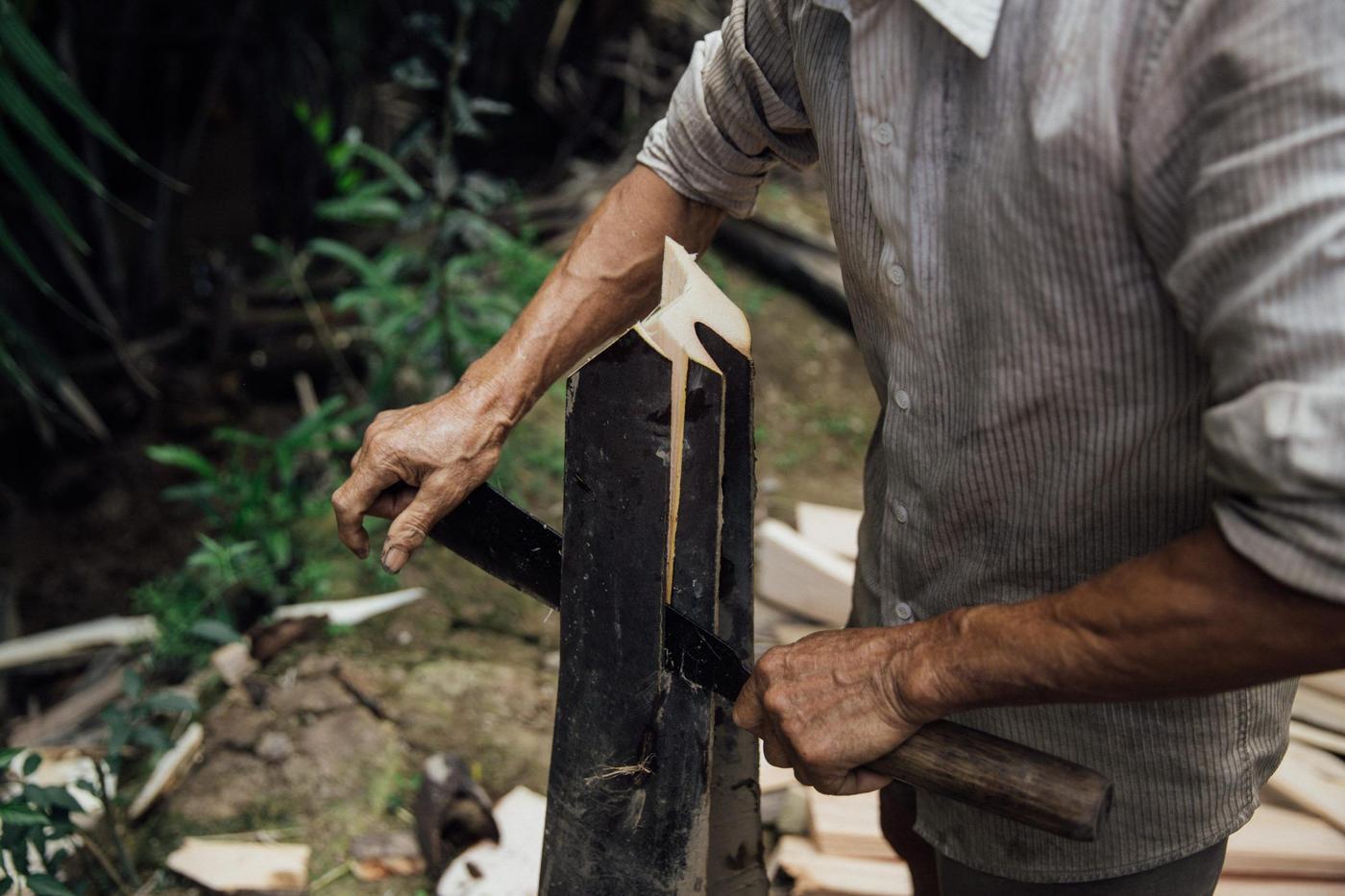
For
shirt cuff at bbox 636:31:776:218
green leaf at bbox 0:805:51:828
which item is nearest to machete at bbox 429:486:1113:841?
shirt cuff at bbox 636:31:776:218

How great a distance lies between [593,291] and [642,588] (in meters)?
0.58

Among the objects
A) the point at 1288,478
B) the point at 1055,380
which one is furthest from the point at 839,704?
the point at 1288,478

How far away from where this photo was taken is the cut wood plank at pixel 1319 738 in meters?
2.73

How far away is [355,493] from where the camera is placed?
1.56 m

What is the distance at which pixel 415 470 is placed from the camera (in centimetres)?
156

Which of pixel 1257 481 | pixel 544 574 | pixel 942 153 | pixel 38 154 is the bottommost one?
pixel 38 154

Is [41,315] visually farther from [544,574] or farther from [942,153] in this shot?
[942,153]

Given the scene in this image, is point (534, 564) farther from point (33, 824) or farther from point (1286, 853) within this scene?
point (1286, 853)

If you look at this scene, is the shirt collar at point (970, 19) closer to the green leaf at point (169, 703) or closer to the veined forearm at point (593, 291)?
the veined forearm at point (593, 291)

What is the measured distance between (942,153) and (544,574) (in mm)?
750

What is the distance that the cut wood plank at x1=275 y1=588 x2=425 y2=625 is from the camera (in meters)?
3.18

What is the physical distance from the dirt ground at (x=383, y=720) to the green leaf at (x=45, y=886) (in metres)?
0.51

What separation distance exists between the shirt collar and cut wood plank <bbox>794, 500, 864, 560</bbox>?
230 cm

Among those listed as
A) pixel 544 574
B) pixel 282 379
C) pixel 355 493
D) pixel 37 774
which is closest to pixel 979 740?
pixel 544 574
